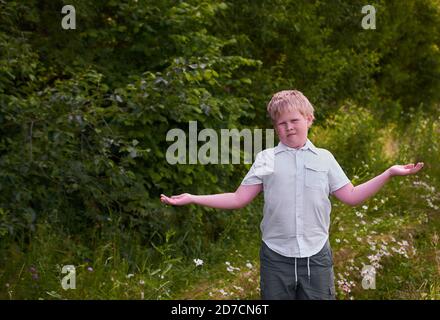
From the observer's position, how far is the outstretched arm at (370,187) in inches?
116

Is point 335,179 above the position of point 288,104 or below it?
below

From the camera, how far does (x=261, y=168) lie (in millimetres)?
3115

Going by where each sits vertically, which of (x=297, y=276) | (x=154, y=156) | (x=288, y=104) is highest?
(x=288, y=104)

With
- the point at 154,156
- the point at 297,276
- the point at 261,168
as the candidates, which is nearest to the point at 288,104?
the point at 261,168

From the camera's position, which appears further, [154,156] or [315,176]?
[154,156]

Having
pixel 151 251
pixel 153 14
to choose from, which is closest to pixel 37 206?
pixel 151 251

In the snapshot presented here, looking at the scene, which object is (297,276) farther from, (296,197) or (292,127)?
(292,127)

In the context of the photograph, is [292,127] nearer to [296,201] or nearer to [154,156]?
[296,201]

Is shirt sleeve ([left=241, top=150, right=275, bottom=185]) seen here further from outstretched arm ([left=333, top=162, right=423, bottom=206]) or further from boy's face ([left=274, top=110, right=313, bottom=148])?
outstretched arm ([left=333, top=162, right=423, bottom=206])

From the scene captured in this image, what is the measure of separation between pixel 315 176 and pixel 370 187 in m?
0.24

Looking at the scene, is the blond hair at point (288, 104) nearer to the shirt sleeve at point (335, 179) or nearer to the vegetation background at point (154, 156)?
the shirt sleeve at point (335, 179)

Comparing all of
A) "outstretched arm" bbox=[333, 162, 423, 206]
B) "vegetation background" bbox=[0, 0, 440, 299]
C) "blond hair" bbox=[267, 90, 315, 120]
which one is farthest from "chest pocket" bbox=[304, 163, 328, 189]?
"vegetation background" bbox=[0, 0, 440, 299]

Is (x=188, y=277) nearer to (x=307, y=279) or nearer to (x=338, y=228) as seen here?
(x=338, y=228)
